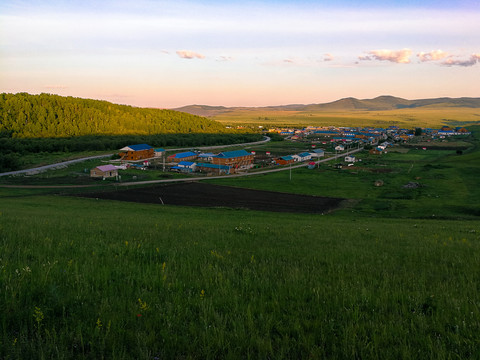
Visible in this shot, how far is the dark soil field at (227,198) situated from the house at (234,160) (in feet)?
83.6

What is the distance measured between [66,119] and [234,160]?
122 meters

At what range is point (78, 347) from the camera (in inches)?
130

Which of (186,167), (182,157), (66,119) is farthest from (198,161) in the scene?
(66,119)

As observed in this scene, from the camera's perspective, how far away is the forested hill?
150750 mm

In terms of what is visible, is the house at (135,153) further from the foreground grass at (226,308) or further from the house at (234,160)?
the foreground grass at (226,308)

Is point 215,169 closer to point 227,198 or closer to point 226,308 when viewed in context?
point 227,198

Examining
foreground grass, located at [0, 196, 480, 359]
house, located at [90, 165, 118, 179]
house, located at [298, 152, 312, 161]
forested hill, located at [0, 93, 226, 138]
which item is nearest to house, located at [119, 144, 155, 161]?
house, located at [90, 165, 118, 179]

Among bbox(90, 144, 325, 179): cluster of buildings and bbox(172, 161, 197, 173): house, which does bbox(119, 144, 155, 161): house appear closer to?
bbox(90, 144, 325, 179): cluster of buildings

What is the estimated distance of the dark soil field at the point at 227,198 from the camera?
147 feet

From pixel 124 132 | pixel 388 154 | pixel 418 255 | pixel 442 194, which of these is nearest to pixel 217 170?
pixel 442 194

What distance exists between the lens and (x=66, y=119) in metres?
164

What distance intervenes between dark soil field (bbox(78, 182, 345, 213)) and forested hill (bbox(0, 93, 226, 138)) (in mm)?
121563

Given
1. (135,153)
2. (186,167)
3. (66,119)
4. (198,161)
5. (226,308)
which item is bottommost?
(186,167)

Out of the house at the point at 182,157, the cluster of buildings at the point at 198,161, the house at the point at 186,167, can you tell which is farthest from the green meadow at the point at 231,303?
the house at the point at 182,157
